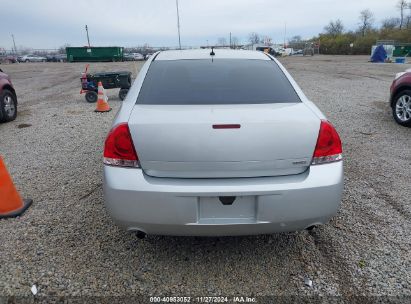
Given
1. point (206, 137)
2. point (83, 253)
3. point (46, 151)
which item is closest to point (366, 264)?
point (206, 137)

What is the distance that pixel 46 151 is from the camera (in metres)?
5.59

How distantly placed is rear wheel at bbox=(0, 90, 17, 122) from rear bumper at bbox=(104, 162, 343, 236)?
6.57 m

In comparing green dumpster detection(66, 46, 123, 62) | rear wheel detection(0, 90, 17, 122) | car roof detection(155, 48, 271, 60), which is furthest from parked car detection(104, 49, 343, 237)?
green dumpster detection(66, 46, 123, 62)

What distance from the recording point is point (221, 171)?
86.7 inches

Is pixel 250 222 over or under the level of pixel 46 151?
over

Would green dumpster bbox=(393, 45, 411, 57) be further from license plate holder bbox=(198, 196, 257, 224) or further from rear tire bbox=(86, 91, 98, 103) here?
license plate holder bbox=(198, 196, 257, 224)

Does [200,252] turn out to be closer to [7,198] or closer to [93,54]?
[7,198]

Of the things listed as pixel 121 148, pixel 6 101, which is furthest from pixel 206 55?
pixel 6 101

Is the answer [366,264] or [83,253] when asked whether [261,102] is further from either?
[83,253]

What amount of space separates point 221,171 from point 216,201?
0.21m

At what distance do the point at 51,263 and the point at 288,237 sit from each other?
2.04 metres

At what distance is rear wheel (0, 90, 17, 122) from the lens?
7417 millimetres

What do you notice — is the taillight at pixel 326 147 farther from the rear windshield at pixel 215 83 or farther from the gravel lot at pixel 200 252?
the gravel lot at pixel 200 252

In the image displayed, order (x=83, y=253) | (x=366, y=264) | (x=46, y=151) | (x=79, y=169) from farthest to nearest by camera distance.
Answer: (x=46, y=151) → (x=79, y=169) → (x=83, y=253) → (x=366, y=264)
